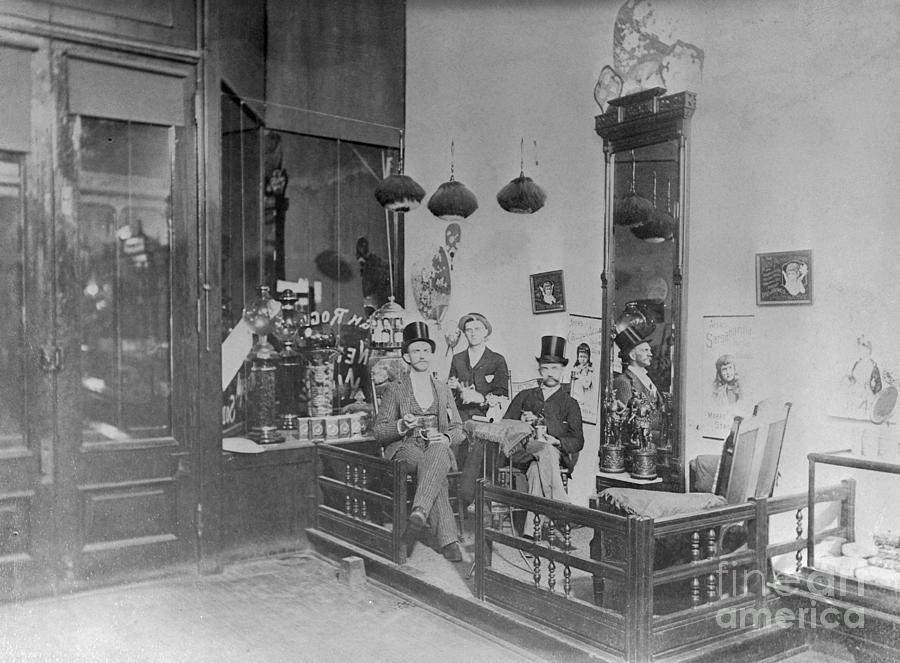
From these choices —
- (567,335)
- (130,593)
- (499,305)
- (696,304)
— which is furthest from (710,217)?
(130,593)

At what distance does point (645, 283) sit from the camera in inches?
189

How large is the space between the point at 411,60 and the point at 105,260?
2.81 meters

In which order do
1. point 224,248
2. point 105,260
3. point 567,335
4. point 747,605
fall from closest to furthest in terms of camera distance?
point 747,605 < point 105,260 < point 567,335 < point 224,248

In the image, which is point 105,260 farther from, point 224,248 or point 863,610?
point 863,610

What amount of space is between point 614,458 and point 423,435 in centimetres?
115

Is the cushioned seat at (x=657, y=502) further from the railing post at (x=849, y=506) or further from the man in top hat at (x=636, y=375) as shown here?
the man in top hat at (x=636, y=375)

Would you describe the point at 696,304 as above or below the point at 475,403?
above

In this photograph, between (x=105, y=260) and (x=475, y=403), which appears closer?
(x=105, y=260)

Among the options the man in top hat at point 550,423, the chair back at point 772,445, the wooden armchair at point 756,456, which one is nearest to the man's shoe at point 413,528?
the man in top hat at point 550,423

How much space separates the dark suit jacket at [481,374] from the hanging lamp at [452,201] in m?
0.97

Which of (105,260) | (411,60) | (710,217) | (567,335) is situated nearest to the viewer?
(710,217)

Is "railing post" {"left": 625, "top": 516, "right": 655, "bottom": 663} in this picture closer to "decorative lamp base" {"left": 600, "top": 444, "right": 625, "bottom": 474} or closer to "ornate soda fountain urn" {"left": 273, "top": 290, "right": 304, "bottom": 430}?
"decorative lamp base" {"left": 600, "top": 444, "right": 625, "bottom": 474}

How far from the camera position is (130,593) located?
4734 millimetres

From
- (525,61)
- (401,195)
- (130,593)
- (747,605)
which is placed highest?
(525,61)
